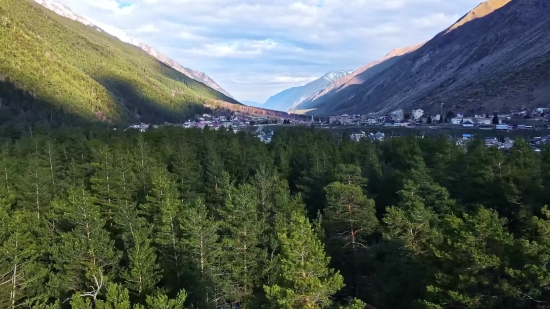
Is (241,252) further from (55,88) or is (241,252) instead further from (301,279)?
(55,88)

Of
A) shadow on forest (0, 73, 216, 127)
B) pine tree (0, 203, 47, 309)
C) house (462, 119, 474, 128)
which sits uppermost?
house (462, 119, 474, 128)

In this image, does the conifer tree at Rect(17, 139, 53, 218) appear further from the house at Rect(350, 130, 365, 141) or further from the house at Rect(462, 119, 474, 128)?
the house at Rect(462, 119, 474, 128)

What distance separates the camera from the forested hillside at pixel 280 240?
17.9m

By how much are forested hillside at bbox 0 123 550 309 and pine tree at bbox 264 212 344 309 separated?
0.05 meters

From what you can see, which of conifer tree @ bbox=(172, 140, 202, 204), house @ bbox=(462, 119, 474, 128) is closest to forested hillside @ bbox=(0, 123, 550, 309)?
→ conifer tree @ bbox=(172, 140, 202, 204)

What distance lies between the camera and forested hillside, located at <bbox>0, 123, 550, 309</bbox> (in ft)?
58.7

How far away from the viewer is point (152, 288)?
21.9 meters

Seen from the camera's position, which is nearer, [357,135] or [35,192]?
[35,192]

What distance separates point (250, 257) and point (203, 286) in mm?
3636

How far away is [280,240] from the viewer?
62.8 feet

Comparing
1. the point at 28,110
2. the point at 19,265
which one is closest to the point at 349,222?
the point at 19,265

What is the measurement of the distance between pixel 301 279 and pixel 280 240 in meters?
2.15

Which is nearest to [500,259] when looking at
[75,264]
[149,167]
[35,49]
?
[75,264]

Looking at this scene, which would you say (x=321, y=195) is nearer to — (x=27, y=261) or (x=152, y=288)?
(x=152, y=288)
